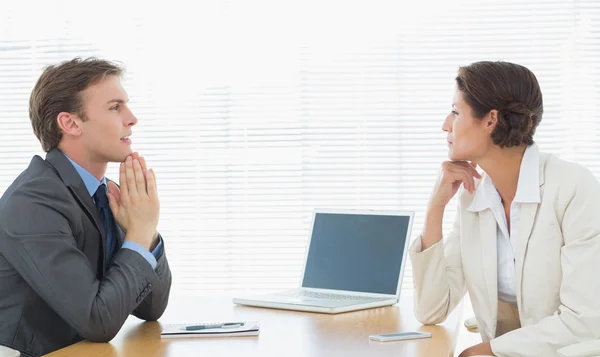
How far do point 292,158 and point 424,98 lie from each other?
759mm

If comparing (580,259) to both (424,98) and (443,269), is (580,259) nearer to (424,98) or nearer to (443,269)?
(443,269)

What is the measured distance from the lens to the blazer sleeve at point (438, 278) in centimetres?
212

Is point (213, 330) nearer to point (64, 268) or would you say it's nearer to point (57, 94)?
point (64, 268)

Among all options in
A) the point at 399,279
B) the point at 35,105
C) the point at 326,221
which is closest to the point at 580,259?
the point at 399,279

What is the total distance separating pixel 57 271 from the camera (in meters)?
1.79

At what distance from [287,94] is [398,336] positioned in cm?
244

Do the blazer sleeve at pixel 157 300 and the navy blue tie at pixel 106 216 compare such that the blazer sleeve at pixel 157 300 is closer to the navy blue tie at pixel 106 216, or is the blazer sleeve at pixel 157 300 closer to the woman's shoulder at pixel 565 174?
the navy blue tie at pixel 106 216

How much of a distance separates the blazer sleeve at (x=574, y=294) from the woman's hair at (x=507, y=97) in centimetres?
23

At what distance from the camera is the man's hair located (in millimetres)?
2160

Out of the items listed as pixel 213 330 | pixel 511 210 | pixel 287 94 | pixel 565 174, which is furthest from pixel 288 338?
pixel 287 94

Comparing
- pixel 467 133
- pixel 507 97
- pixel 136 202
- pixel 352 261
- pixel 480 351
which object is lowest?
pixel 480 351

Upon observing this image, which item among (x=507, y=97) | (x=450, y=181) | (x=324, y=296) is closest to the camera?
(x=507, y=97)

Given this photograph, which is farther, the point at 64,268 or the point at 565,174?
the point at 565,174

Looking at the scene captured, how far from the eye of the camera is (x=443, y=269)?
2.26 meters
